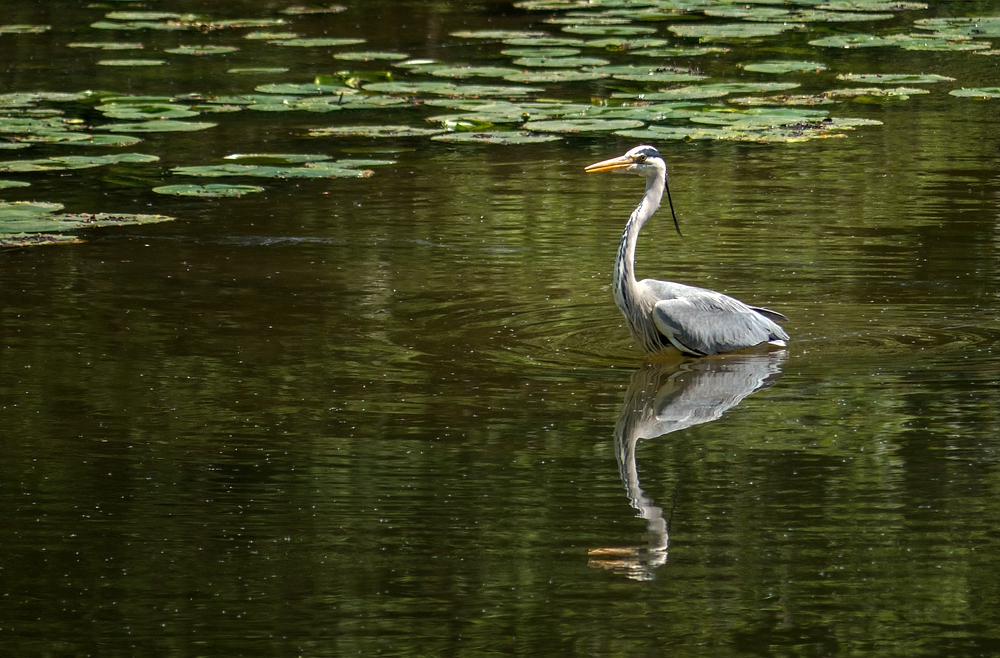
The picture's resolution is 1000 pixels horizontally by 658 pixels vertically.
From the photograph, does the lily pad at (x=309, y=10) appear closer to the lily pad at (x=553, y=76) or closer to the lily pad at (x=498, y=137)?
the lily pad at (x=553, y=76)

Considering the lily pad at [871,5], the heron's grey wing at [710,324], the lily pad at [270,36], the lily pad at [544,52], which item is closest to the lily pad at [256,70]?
the lily pad at [270,36]

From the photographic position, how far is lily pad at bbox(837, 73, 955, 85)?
16.0m

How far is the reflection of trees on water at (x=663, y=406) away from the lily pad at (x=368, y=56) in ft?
35.3

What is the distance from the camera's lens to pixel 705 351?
8.48 meters

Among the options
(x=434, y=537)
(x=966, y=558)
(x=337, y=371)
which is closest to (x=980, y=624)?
(x=966, y=558)

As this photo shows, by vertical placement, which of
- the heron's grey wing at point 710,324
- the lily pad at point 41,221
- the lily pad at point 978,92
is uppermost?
the lily pad at point 978,92

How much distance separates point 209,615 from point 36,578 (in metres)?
0.73

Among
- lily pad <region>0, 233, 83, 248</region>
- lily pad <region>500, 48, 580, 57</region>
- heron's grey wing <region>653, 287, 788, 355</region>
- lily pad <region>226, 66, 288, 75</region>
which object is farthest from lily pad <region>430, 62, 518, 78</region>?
heron's grey wing <region>653, 287, 788, 355</region>

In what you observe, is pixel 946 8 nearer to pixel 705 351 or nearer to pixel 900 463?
pixel 705 351

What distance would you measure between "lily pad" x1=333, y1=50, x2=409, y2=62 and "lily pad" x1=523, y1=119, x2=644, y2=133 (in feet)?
15.8

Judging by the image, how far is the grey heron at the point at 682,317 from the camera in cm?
832

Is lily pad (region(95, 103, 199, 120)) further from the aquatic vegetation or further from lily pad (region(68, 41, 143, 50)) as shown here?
the aquatic vegetation

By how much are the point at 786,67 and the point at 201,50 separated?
22.1ft

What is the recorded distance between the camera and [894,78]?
16.1 m
